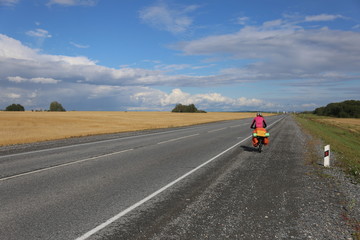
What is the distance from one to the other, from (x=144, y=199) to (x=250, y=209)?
222 cm

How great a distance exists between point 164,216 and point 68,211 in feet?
6.01

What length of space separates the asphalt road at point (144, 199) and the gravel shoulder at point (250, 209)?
0.7 inches

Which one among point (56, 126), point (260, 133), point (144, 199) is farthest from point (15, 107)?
point (144, 199)

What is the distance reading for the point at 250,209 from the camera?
531 cm

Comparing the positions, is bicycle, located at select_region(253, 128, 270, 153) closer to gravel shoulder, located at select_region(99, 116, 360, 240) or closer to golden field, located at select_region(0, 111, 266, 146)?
gravel shoulder, located at select_region(99, 116, 360, 240)

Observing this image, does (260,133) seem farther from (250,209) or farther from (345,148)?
(345,148)

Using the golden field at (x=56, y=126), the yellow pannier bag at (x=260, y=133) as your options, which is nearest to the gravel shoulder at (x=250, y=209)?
the yellow pannier bag at (x=260, y=133)

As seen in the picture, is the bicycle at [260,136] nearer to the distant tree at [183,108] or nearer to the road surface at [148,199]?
the road surface at [148,199]

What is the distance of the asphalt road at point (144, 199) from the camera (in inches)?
170

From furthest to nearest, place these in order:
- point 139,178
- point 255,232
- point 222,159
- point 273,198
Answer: point 222,159 < point 139,178 < point 273,198 < point 255,232

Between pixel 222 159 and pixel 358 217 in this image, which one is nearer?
pixel 358 217

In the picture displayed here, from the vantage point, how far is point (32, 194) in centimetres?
599

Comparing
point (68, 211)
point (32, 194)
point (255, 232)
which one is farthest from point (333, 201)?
point (32, 194)

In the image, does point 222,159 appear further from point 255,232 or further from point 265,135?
point 255,232
